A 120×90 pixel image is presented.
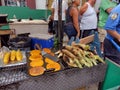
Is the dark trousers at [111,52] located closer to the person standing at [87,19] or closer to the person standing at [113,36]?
the person standing at [113,36]

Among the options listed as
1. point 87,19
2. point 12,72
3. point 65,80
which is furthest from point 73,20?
point 12,72

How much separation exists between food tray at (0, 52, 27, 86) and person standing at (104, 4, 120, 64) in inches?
33.9

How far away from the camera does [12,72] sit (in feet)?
4.43

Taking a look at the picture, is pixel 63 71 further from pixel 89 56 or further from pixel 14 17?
pixel 14 17

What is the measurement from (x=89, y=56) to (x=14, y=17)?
3.35 metres

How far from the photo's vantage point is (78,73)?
4.68 feet

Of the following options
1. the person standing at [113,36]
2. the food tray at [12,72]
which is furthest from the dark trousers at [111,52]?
the food tray at [12,72]

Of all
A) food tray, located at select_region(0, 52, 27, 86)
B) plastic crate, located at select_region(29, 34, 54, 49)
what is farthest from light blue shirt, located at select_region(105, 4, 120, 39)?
food tray, located at select_region(0, 52, 27, 86)

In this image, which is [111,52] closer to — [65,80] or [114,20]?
[114,20]

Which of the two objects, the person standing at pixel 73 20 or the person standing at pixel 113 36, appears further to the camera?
the person standing at pixel 73 20

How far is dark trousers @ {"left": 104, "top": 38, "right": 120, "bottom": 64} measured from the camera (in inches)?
64.2

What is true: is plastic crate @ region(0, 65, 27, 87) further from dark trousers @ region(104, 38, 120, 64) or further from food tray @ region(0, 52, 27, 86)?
dark trousers @ region(104, 38, 120, 64)

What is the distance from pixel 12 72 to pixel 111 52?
1000mm

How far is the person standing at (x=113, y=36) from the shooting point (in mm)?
1511
